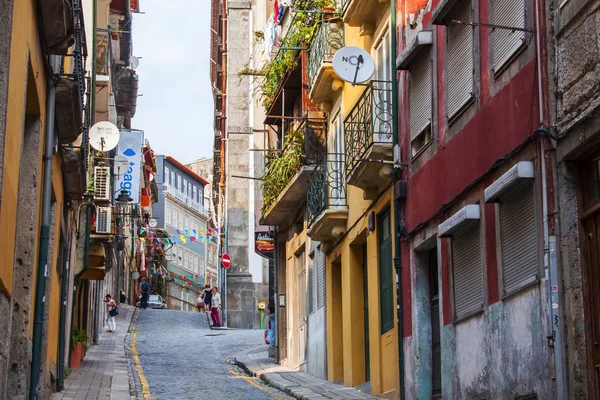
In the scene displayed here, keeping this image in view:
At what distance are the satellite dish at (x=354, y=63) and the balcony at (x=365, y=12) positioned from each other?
1.25 meters

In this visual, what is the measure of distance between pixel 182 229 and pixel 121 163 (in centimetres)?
6831

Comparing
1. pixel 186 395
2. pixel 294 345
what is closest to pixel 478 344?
pixel 186 395

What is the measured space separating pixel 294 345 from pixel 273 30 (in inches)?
374

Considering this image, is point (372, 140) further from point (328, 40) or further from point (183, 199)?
point (183, 199)

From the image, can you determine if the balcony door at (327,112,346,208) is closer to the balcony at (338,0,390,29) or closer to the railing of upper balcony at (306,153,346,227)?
the railing of upper balcony at (306,153,346,227)

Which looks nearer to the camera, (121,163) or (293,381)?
(293,381)

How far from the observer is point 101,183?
25891mm

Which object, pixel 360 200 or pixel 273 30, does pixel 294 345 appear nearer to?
pixel 360 200

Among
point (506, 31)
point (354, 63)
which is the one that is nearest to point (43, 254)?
point (354, 63)

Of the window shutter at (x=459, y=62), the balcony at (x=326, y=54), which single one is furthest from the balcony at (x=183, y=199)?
the window shutter at (x=459, y=62)

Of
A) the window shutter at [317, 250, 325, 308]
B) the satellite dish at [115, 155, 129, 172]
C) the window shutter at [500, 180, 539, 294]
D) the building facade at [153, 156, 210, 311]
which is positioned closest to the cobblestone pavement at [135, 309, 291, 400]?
the window shutter at [317, 250, 325, 308]

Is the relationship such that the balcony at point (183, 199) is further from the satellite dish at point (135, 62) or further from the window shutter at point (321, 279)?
the window shutter at point (321, 279)

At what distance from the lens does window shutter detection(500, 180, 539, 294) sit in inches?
469

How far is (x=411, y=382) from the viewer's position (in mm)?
16531
